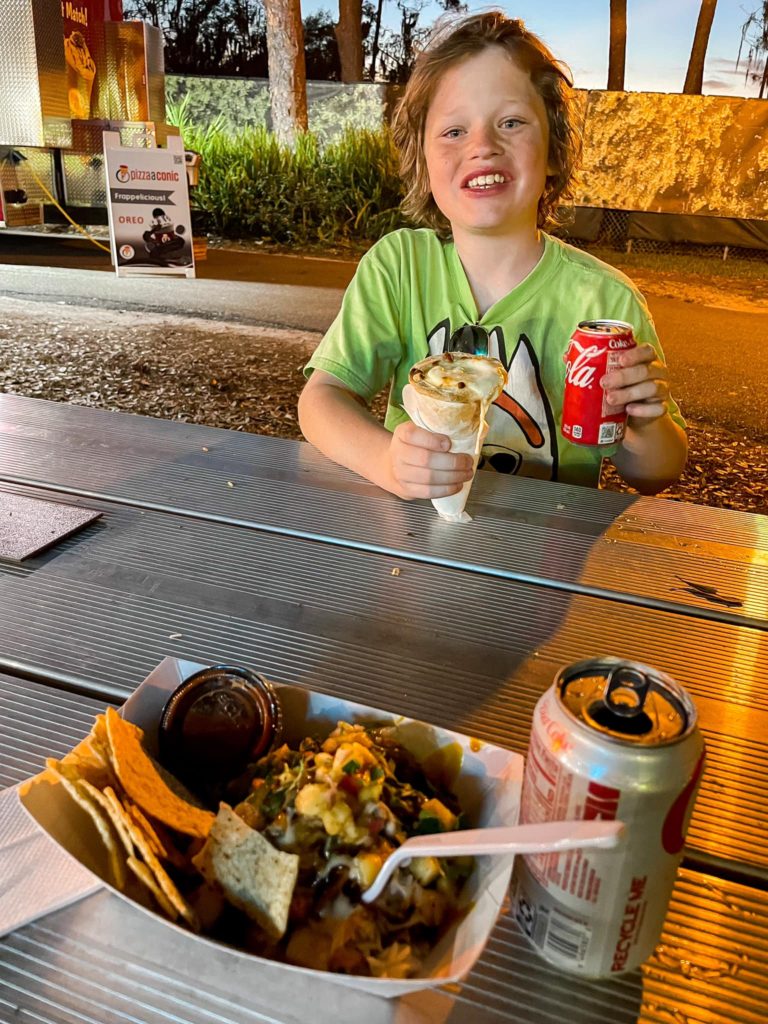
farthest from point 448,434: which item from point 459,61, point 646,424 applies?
point 459,61

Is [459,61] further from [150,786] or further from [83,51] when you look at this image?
[83,51]

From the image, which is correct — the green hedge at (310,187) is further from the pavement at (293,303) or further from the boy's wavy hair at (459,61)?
the boy's wavy hair at (459,61)

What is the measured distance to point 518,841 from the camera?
0.54m

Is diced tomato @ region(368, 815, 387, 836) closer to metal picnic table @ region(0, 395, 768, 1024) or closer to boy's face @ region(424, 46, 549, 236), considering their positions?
metal picnic table @ region(0, 395, 768, 1024)

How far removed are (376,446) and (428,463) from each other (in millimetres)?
250

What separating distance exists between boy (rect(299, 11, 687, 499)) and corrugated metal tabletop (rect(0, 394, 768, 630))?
168mm

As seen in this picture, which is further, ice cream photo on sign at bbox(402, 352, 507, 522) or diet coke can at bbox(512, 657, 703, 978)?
ice cream photo on sign at bbox(402, 352, 507, 522)

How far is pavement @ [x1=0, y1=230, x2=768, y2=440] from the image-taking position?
4387 millimetres

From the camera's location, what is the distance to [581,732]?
560mm

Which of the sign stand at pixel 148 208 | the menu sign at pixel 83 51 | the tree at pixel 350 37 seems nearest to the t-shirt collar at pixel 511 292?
the sign stand at pixel 148 208

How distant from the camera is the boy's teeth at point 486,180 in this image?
1776mm

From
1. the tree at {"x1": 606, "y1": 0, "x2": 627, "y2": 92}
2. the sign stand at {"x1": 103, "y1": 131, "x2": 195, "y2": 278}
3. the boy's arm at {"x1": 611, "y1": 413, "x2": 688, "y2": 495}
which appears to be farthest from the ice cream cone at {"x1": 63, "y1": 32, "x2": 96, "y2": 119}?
the boy's arm at {"x1": 611, "y1": 413, "x2": 688, "y2": 495}

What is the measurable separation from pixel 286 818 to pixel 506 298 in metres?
1.50

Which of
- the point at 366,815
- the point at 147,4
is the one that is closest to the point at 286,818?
the point at 366,815
